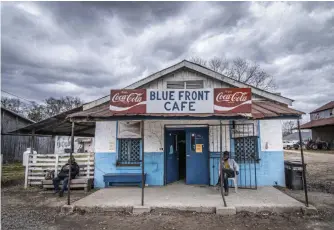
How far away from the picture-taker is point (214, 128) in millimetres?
9055

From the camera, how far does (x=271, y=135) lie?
28.7ft

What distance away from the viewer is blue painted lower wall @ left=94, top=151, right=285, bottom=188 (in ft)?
28.3

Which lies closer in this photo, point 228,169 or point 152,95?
point 152,95

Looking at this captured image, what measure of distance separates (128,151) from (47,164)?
11.4 ft

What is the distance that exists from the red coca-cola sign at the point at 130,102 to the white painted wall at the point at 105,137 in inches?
104

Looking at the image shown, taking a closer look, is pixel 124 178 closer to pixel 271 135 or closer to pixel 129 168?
pixel 129 168

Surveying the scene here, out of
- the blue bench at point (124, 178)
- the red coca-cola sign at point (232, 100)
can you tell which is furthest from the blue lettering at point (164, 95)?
the blue bench at point (124, 178)

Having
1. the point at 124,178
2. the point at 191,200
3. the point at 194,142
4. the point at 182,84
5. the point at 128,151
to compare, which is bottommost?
the point at 191,200

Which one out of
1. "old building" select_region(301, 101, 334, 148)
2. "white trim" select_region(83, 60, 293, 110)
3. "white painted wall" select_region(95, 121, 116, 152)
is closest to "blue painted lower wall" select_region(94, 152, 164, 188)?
"white painted wall" select_region(95, 121, 116, 152)

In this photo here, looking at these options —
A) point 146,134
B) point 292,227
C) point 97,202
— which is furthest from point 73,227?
point 292,227

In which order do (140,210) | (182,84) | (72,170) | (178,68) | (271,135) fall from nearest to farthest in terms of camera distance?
(140,210) → (72,170) → (271,135) → (178,68) → (182,84)

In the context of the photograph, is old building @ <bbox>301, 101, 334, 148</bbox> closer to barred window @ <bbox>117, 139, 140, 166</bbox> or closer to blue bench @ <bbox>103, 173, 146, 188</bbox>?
barred window @ <bbox>117, 139, 140, 166</bbox>

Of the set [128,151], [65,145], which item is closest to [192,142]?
[128,151]

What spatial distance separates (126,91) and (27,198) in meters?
5.30
